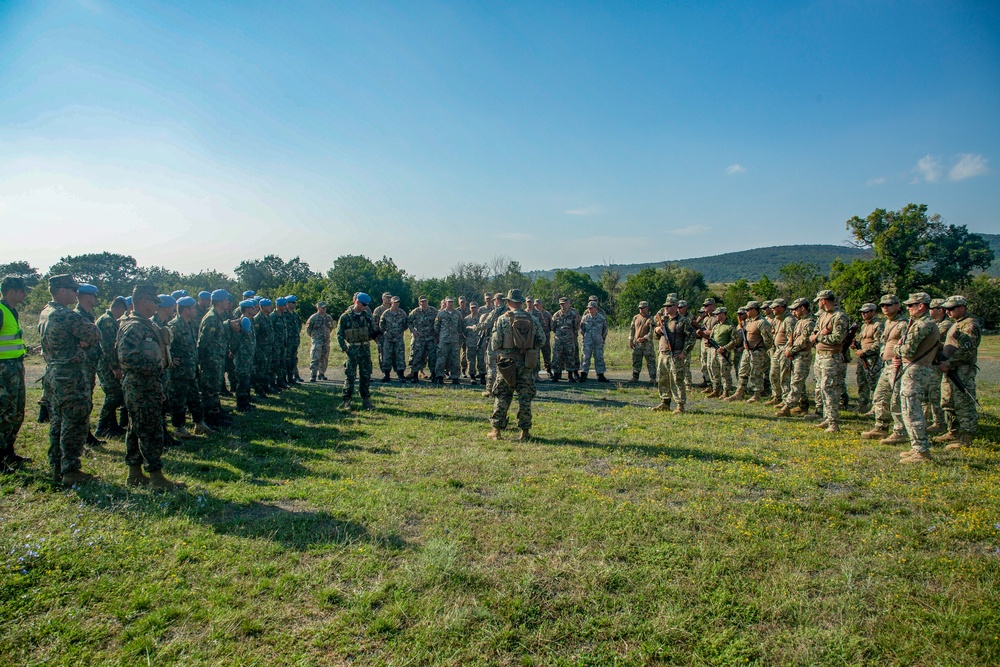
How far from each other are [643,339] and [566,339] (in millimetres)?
Answer: 2485

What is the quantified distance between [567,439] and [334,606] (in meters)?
4.86

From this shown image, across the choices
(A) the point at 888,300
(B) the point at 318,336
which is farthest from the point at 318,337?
(A) the point at 888,300

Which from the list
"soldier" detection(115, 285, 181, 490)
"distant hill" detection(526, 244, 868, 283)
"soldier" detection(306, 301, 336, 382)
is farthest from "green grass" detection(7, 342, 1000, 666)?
"distant hill" detection(526, 244, 868, 283)

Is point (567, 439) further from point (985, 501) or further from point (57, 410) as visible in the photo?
point (57, 410)

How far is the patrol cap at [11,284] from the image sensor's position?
5547mm

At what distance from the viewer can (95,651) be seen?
2945 mm

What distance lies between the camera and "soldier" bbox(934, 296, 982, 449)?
7543 millimetres

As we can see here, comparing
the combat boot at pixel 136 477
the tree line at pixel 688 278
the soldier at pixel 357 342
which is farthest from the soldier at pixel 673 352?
the tree line at pixel 688 278

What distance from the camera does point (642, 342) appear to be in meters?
13.2

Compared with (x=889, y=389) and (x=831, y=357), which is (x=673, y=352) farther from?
(x=889, y=389)

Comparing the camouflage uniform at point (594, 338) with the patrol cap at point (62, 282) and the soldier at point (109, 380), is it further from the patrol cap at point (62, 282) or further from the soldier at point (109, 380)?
the patrol cap at point (62, 282)

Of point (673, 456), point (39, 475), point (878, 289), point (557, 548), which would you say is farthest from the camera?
point (878, 289)

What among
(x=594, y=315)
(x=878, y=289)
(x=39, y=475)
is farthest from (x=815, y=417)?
(x=878, y=289)

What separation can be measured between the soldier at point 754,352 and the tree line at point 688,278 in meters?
22.5
